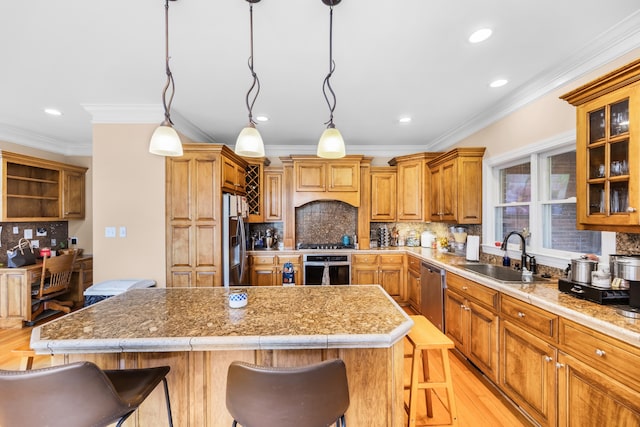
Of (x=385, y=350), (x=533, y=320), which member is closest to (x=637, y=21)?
(x=533, y=320)

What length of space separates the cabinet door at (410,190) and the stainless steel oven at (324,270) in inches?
51.6

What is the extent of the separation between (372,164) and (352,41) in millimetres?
3216

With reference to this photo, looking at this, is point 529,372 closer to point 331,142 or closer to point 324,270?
point 331,142

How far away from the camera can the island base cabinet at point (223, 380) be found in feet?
4.62

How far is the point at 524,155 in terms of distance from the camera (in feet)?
8.86

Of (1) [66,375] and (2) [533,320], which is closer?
(1) [66,375]

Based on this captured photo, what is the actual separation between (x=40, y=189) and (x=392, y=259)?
5759 mm

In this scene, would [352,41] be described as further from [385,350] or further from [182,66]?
[385,350]

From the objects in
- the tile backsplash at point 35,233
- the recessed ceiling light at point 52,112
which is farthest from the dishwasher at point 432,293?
the tile backsplash at point 35,233

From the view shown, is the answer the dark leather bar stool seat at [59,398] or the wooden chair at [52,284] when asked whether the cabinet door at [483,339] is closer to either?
the dark leather bar stool seat at [59,398]

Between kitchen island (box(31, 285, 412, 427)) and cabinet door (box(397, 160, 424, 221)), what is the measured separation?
3.05 m

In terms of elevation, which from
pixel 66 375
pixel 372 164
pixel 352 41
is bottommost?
pixel 66 375

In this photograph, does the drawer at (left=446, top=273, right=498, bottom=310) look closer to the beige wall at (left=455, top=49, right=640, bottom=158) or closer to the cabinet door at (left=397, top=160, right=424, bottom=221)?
the beige wall at (left=455, top=49, right=640, bottom=158)

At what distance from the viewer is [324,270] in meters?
4.19
